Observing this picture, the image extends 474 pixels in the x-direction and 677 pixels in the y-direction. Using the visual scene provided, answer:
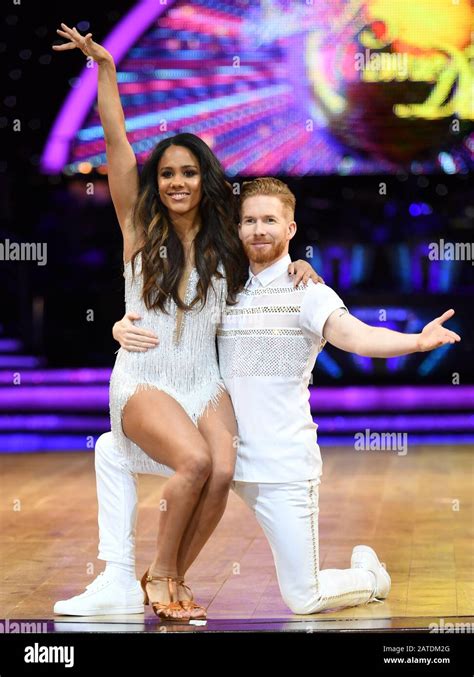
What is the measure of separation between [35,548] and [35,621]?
1.50 meters

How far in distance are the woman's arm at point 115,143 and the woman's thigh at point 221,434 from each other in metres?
0.52

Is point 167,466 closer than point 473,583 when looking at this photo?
Yes

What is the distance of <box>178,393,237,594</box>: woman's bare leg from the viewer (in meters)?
3.27

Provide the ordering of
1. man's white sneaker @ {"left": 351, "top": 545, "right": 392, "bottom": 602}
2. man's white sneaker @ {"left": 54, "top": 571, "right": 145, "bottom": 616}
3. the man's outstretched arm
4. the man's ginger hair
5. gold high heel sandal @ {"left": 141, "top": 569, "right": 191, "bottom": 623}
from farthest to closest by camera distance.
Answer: man's white sneaker @ {"left": 351, "top": 545, "right": 392, "bottom": 602}, the man's ginger hair, man's white sneaker @ {"left": 54, "top": 571, "right": 145, "bottom": 616}, gold high heel sandal @ {"left": 141, "top": 569, "right": 191, "bottom": 623}, the man's outstretched arm

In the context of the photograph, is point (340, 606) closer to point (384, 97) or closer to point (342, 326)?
point (342, 326)

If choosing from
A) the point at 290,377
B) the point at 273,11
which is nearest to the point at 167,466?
the point at 290,377

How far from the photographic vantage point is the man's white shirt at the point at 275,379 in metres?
3.36


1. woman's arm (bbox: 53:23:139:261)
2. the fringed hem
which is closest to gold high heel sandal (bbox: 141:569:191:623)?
the fringed hem

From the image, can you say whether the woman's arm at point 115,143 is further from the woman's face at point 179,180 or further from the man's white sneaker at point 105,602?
the man's white sneaker at point 105,602

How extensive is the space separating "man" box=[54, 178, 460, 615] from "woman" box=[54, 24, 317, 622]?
0.19 ft

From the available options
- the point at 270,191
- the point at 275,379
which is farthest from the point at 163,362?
the point at 270,191

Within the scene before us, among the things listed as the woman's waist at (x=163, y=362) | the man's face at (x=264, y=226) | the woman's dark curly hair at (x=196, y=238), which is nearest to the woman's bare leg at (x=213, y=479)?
the woman's waist at (x=163, y=362)

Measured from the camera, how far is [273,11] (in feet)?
25.5

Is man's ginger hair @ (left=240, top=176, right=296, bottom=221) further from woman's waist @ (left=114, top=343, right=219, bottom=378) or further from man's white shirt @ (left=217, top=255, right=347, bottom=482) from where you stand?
woman's waist @ (left=114, top=343, right=219, bottom=378)
